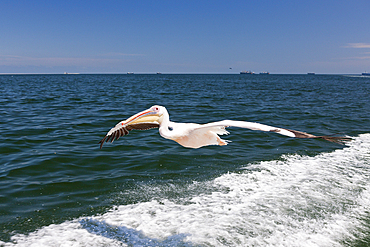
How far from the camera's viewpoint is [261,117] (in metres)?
20.2

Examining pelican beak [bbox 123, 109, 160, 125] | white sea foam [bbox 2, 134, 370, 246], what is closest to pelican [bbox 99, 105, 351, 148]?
pelican beak [bbox 123, 109, 160, 125]

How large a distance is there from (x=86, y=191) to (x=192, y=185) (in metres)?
3.27

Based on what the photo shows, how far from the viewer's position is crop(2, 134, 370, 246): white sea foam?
6148 millimetres

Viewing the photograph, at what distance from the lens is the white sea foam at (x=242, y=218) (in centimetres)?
615

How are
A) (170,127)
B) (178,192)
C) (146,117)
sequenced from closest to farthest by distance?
(146,117)
(170,127)
(178,192)

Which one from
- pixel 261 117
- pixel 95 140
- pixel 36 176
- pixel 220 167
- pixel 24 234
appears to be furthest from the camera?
pixel 261 117

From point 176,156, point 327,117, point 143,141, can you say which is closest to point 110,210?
point 176,156

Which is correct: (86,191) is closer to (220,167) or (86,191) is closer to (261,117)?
(220,167)

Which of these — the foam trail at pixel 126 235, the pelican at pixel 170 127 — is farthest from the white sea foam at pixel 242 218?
the pelican at pixel 170 127

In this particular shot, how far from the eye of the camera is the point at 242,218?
6.96m

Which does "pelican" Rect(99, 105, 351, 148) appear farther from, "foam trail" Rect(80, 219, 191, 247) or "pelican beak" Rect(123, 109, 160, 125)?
"foam trail" Rect(80, 219, 191, 247)

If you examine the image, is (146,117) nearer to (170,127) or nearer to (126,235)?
(170,127)

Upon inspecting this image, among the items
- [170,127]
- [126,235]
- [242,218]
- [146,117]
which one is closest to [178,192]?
[242,218]

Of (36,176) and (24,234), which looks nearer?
(24,234)
